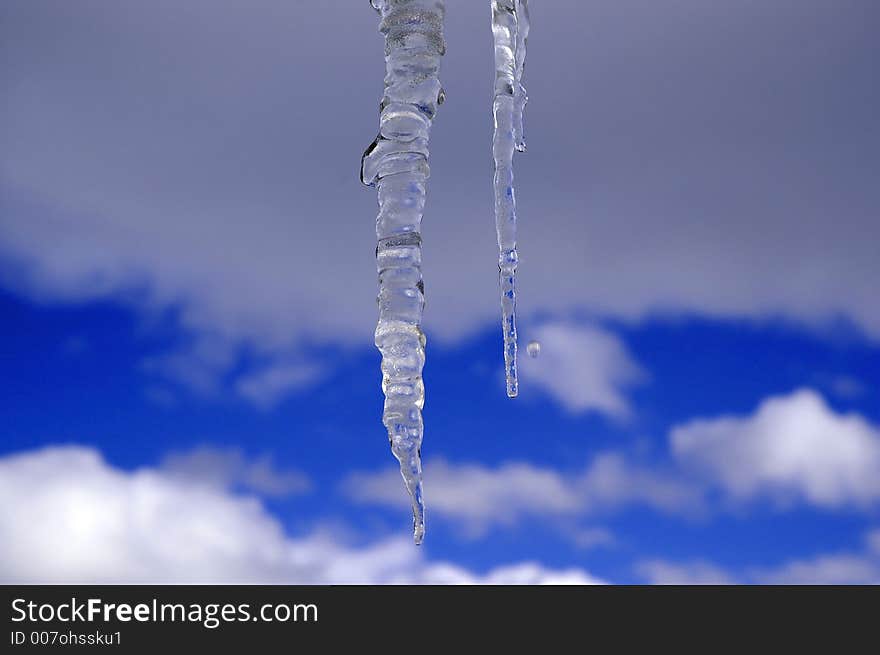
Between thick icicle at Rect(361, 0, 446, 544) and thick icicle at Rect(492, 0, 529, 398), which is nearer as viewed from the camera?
thick icicle at Rect(361, 0, 446, 544)

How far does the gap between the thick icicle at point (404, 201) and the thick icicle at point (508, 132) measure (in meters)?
1.07

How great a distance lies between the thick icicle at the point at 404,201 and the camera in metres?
7.30

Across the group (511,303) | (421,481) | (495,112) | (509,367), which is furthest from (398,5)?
(421,481)

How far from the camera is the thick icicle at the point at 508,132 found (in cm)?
895

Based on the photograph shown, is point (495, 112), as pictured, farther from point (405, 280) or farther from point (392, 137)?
point (405, 280)

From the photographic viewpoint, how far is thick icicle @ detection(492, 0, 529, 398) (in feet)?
29.3

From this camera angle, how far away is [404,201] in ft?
25.7

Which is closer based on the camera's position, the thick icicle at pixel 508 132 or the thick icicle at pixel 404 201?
the thick icicle at pixel 404 201

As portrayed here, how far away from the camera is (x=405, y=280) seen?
7641 millimetres

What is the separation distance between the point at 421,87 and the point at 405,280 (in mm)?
1861

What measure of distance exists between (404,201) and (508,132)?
1896 mm

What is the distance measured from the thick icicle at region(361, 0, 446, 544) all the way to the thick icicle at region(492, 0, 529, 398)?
3.51ft

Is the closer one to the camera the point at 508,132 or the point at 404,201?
the point at 404,201

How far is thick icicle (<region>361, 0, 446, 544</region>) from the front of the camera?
7.30 metres
